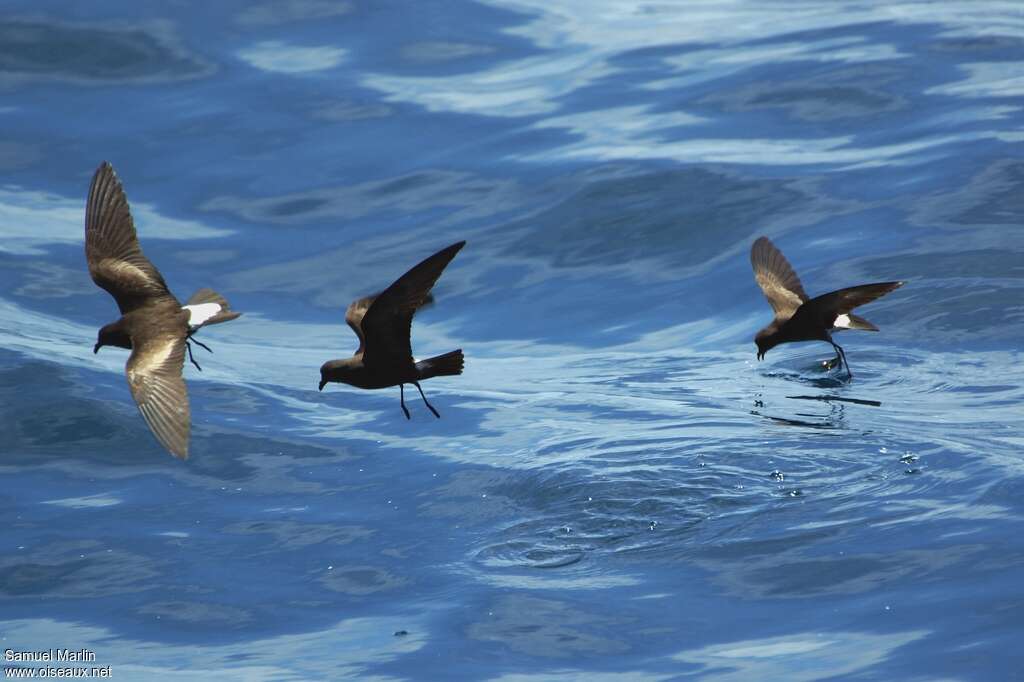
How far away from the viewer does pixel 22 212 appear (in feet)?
46.6

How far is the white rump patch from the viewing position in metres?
8.18

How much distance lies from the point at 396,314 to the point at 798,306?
3.95 metres

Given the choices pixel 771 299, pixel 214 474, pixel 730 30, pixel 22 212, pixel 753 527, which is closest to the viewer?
pixel 753 527

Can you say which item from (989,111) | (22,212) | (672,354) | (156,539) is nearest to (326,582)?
(156,539)

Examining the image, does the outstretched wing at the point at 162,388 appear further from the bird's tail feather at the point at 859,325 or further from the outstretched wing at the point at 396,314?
the bird's tail feather at the point at 859,325

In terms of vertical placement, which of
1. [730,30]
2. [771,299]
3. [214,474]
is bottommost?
[214,474]

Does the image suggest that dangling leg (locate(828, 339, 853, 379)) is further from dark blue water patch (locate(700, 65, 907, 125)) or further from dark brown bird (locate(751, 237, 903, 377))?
dark blue water patch (locate(700, 65, 907, 125))

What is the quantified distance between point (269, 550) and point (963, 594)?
12.7ft

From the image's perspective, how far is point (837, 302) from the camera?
949cm

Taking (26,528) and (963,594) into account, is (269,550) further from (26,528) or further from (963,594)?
(963,594)

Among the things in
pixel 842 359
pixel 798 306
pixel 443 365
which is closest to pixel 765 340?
pixel 798 306

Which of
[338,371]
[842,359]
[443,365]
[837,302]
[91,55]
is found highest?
[91,55]

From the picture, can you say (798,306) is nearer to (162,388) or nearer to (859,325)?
(859,325)

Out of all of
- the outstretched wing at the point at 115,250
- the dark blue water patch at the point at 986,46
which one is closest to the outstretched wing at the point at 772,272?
the outstretched wing at the point at 115,250
